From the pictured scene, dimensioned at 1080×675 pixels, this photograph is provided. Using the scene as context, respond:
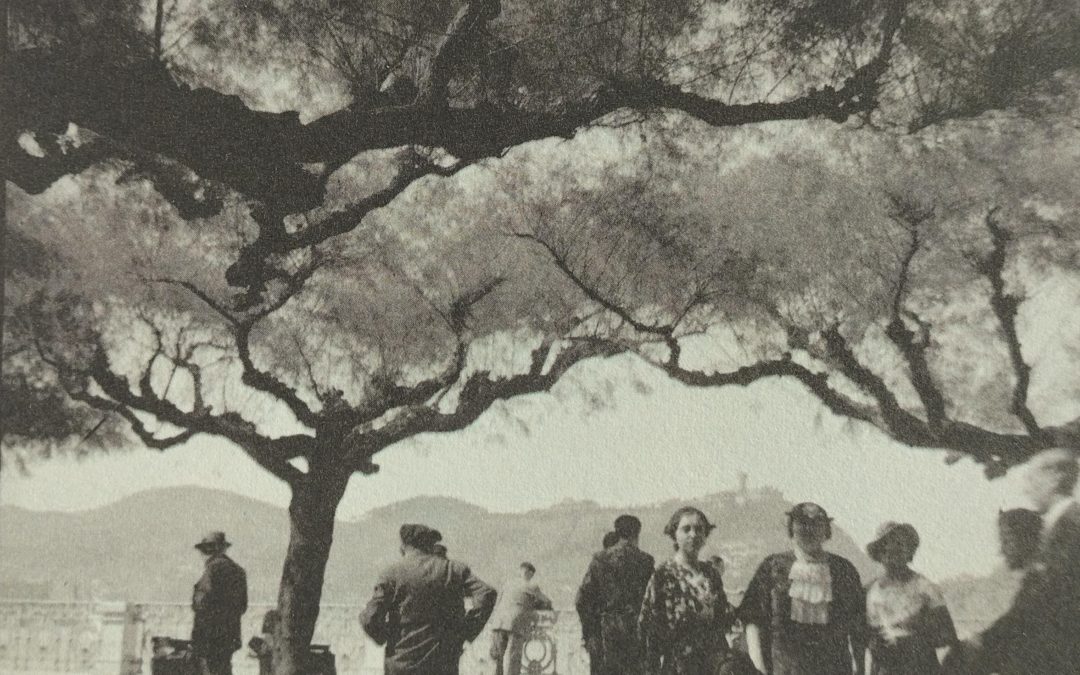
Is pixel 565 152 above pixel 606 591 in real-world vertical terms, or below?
above

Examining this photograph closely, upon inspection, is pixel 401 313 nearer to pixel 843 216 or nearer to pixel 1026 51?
pixel 843 216

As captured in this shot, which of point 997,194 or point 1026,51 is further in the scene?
point 997,194

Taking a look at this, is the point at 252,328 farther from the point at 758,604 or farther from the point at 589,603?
the point at 758,604

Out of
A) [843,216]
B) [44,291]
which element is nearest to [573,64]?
[843,216]

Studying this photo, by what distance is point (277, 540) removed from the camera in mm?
4574

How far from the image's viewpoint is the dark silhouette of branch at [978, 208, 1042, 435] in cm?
393

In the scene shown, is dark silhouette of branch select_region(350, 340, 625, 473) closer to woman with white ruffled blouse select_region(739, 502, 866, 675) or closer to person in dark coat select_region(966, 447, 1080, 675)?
woman with white ruffled blouse select_region(739, 502, 866, 675)

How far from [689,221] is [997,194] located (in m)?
1.38

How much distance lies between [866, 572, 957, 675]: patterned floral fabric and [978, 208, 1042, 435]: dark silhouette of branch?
1.14m

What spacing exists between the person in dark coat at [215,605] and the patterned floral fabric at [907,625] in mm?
2844

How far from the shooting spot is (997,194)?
399cm

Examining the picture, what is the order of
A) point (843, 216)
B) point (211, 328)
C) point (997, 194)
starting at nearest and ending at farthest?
point (997, 194), point (843, 216), point (211, 328)

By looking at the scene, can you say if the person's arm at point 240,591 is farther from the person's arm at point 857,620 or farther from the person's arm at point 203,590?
the person's arm at point 857,620

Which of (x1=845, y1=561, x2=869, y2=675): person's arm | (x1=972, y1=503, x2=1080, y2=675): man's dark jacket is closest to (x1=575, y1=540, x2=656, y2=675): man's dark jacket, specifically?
(x1=845, y1=561, x2=869, y2=675): person's arm
